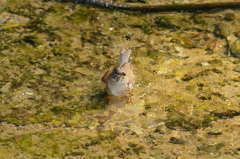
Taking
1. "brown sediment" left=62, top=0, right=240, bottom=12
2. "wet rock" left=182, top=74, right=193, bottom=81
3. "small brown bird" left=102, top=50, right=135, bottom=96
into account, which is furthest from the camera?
"brown sediment" left=62, top=0, right=240, bottom=12

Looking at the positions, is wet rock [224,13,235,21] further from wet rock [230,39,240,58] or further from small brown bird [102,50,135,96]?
small brown bird [102,50,135,96]

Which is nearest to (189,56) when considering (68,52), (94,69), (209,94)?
(209,94)

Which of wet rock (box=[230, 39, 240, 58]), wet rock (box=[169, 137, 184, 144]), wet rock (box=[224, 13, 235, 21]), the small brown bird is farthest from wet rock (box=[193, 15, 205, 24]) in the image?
wet rock (box=[169, 137, 184, 144])

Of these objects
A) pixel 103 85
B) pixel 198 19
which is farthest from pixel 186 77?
pixel 198 19

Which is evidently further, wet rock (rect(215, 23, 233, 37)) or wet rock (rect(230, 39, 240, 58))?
wet rock (rect(215, 23, 233, 37))

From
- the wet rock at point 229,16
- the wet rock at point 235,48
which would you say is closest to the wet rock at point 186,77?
the wet rock at point 235,48
